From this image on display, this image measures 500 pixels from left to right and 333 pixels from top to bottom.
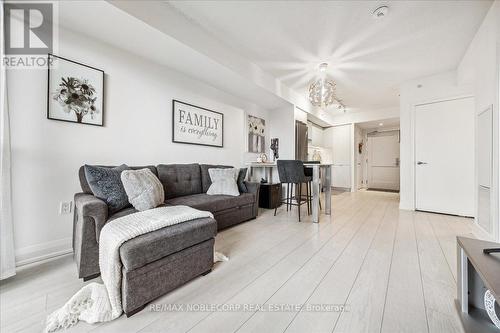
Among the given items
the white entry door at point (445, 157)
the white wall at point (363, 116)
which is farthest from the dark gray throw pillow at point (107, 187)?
the white wall at point (363, 116)

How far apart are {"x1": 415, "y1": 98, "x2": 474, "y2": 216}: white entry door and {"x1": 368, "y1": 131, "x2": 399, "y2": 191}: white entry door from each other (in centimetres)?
349

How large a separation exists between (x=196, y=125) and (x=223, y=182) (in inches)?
42.4

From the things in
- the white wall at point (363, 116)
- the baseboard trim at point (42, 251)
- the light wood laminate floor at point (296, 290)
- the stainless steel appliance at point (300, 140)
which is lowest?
the light wood laminate floor at point (296, 290)

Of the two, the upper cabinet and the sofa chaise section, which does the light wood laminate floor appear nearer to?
the sofa chaise section

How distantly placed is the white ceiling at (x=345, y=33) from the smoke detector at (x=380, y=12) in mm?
46

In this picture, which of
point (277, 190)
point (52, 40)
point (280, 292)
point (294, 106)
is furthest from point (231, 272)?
point (294, 106)

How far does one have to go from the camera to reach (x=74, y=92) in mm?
1961

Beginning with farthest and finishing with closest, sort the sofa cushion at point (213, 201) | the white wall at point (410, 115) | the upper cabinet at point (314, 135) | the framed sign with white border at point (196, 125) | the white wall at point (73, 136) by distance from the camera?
the upper cabinet at point (314, 135) < the white wall at point (410, 115) < the framed sign with white border at point (196, 125) < the sofa cushion at point (213, 201) < the white wall at point (73, 136)

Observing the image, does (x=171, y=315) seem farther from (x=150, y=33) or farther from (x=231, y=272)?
(x=150, y=33)

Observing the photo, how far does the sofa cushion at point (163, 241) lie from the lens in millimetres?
1110

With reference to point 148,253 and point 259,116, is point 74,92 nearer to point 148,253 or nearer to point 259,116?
point 148,253

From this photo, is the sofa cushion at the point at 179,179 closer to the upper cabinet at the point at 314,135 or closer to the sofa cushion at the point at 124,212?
the sofa cushion at the point at 124,212

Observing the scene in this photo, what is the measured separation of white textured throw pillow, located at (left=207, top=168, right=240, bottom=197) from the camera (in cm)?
274

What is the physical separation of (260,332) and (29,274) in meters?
1.91
